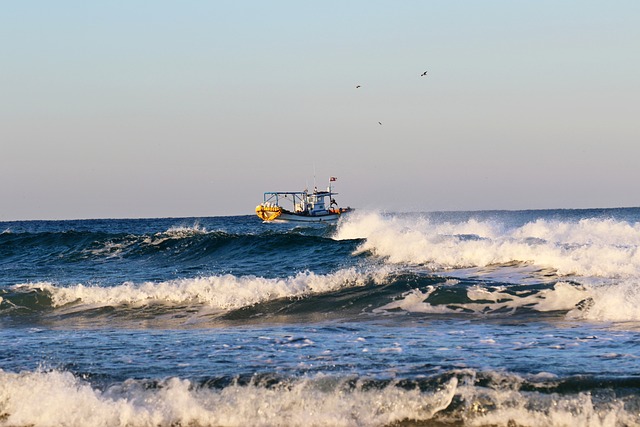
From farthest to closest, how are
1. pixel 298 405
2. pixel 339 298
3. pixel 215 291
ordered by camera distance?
1. pixel 215 291
2. pixel 339 298
3. pixel 298 405

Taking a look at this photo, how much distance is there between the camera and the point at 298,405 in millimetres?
8562

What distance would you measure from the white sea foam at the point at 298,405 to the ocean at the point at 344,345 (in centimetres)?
2

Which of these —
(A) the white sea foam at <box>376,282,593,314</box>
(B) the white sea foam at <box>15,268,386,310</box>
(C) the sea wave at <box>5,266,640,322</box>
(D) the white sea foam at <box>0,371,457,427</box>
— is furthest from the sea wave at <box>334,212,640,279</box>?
(D) the white sea foam at <box>0,371,457,427</box>

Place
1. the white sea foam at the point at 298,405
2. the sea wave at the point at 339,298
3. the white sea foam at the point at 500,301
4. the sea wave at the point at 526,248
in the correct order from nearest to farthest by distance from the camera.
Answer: the white sea foam at the point at 298,405 < the sea wave at the point at 339,298 < the white sea foam at the point at 500,301 < the sea wave at the point at 526,248

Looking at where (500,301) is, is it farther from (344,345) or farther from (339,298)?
(344,345)

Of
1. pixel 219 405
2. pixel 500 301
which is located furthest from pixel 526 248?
pixel 219 405

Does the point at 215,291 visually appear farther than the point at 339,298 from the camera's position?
Yes

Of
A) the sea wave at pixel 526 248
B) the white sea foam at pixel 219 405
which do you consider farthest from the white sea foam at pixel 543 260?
the white sea foam at pixel 219 405

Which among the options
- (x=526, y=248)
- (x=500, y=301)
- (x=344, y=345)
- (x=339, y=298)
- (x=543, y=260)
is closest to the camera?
(x=344, y=345)

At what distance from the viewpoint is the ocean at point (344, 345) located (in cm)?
843

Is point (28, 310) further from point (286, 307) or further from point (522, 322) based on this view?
point (522, 322)

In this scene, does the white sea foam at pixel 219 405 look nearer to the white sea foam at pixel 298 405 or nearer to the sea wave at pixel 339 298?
the white sea foam at pixel 298 405

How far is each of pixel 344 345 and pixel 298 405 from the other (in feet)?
9.88

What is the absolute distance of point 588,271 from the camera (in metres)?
19.1
